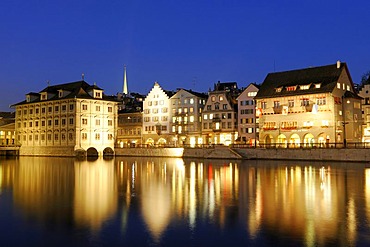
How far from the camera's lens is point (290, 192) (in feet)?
91.6

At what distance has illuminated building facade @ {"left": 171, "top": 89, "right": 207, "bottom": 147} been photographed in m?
102

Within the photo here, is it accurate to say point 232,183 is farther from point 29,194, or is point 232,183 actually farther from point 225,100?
point 225,100

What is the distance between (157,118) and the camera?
107 m

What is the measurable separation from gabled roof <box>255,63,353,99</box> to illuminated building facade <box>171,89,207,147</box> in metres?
22.6

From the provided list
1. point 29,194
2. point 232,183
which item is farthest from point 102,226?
point 232,183

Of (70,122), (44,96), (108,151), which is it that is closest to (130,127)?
(108,151)

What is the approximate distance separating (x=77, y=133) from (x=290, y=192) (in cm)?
7162

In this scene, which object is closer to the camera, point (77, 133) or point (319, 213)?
point (319, 213)

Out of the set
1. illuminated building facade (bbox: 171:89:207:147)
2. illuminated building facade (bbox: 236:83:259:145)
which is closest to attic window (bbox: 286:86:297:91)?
illuminated building facade (bbox: 236:83:259:145)

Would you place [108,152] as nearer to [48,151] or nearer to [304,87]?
[48,151]

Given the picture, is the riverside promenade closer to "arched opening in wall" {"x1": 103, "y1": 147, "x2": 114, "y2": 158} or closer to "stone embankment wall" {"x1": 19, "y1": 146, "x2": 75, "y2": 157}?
"arched opening in wall" {"x1": 103, "y1": 147, "x2": 114, "y2": 158}

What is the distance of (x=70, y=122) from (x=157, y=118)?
76.7 ft

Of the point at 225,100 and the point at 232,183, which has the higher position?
the point at 225,100

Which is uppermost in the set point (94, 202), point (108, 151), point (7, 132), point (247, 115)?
point (247, 115)
